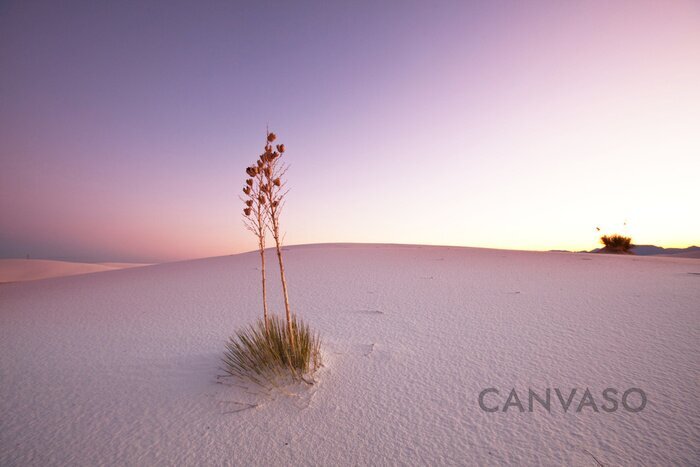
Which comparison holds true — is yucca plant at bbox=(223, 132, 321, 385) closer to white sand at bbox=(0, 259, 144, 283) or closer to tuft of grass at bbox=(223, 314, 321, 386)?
tuft of grass at bbox=(223, 314, 321, 386)

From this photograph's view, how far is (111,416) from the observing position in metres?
2.21

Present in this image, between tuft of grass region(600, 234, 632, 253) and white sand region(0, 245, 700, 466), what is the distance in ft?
30.8

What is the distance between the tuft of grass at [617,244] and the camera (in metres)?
13.2

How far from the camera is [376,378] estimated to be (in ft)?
8.37

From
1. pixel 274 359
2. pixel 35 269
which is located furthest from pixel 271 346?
pixel 35 269

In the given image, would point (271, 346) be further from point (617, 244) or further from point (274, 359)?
point (617, 244)

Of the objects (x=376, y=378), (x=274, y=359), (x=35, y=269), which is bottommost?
(x=376, y=378)

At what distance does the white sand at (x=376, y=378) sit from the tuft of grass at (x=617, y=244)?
939 centimetres

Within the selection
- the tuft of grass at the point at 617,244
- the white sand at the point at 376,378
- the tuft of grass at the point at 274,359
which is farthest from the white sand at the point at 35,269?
the tuft of grass at the point at 617,244

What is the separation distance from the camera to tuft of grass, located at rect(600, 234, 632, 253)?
519 inches

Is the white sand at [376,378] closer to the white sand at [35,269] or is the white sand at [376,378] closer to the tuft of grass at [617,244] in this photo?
the tuft of grass at [617,244]

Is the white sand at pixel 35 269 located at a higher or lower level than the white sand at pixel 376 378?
higher

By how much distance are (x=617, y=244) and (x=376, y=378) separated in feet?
50.7

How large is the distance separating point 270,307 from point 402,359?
2612 millimetres
